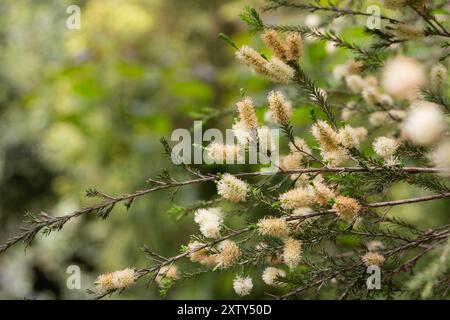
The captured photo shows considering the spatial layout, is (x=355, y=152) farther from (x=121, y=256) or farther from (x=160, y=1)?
(x=160, y=1)

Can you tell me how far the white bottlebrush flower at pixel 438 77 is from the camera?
2.81 ft

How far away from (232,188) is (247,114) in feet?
0.37


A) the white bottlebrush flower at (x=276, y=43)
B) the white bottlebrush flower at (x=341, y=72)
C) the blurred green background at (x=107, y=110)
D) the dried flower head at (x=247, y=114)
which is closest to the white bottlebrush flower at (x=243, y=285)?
the dried flower head at (x=247, y=114)

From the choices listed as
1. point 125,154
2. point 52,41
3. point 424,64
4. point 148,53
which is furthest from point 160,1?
point 424,64

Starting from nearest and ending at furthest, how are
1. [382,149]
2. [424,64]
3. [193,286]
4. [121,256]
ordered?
[382,149] < [424,64] < [193,286] < [121,256]

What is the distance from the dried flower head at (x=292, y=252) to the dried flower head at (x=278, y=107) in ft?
0.58

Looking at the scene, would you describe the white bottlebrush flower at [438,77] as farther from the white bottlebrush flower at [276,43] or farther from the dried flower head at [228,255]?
the dried flower head at [228,255]

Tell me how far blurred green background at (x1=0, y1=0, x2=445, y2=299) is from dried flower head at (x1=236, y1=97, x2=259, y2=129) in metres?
1.03

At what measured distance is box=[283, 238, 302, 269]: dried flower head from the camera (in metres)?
0.71

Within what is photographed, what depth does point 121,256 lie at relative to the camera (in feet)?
9.68

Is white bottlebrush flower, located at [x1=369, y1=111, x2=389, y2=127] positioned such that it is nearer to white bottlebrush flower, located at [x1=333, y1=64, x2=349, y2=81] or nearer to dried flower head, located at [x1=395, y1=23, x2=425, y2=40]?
white bottlebrush flower, located at [x1=333, y1=64, x2=349, y2=81]

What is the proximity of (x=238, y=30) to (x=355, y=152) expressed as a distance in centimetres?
320

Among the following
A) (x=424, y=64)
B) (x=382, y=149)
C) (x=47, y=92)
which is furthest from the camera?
(x=47, y=92)

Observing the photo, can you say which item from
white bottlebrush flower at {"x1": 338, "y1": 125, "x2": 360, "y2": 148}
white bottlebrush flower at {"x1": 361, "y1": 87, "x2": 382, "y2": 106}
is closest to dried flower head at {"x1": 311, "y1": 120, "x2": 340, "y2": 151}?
white bottlebrush flower at {"x1": 338, "y1": 125, "x2": 360, "y2": 148}
